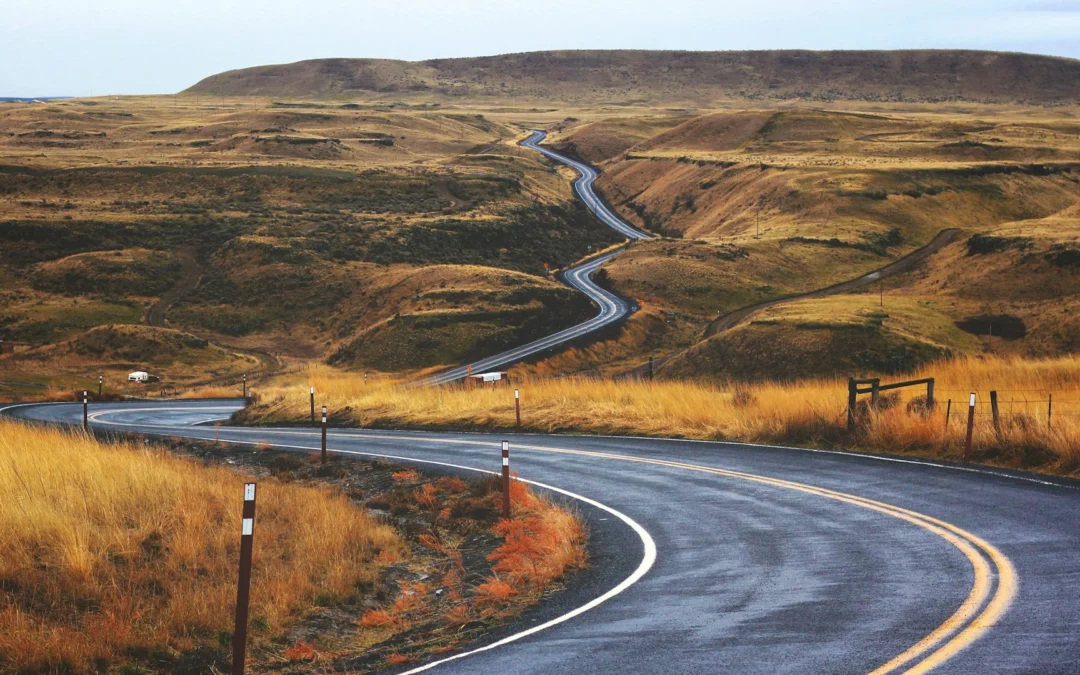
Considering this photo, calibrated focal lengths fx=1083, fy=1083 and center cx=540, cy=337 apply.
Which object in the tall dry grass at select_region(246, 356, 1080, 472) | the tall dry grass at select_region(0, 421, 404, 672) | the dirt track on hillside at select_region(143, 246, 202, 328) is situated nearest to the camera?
the tall dry grass at select_region(0, 421, 404, 672)

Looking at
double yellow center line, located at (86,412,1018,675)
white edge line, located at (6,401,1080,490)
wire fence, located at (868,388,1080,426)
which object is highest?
wire fence, located at (868,388,1080,426)

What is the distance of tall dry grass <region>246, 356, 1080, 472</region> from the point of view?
19.6m

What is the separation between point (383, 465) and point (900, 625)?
55.8ft

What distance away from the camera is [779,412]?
25.3m

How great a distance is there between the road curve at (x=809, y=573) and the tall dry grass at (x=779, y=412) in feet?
4.59

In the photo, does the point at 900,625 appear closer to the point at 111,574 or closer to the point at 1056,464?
the point at 111,574

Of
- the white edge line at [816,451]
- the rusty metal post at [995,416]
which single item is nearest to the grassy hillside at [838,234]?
the white edge line at [816,451]

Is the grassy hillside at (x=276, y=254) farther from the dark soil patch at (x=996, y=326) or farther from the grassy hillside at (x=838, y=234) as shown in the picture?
the dark soil patch at (x=996, y=326)

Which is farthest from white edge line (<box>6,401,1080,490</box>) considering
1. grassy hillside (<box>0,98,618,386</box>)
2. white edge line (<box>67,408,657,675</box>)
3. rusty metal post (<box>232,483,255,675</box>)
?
grassy hillside (<box>0,98,618,386</box>)

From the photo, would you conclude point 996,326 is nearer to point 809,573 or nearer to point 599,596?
point 809,573

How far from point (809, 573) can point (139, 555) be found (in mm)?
7513

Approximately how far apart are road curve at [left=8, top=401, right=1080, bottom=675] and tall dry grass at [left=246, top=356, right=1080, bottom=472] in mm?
1400

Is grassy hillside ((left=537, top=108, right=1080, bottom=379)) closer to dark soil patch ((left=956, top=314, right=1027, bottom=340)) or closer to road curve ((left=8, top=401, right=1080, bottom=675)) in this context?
dark soil patch ((left=956, top=314, right=1027, bottom=340))

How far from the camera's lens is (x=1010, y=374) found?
2986 cm
